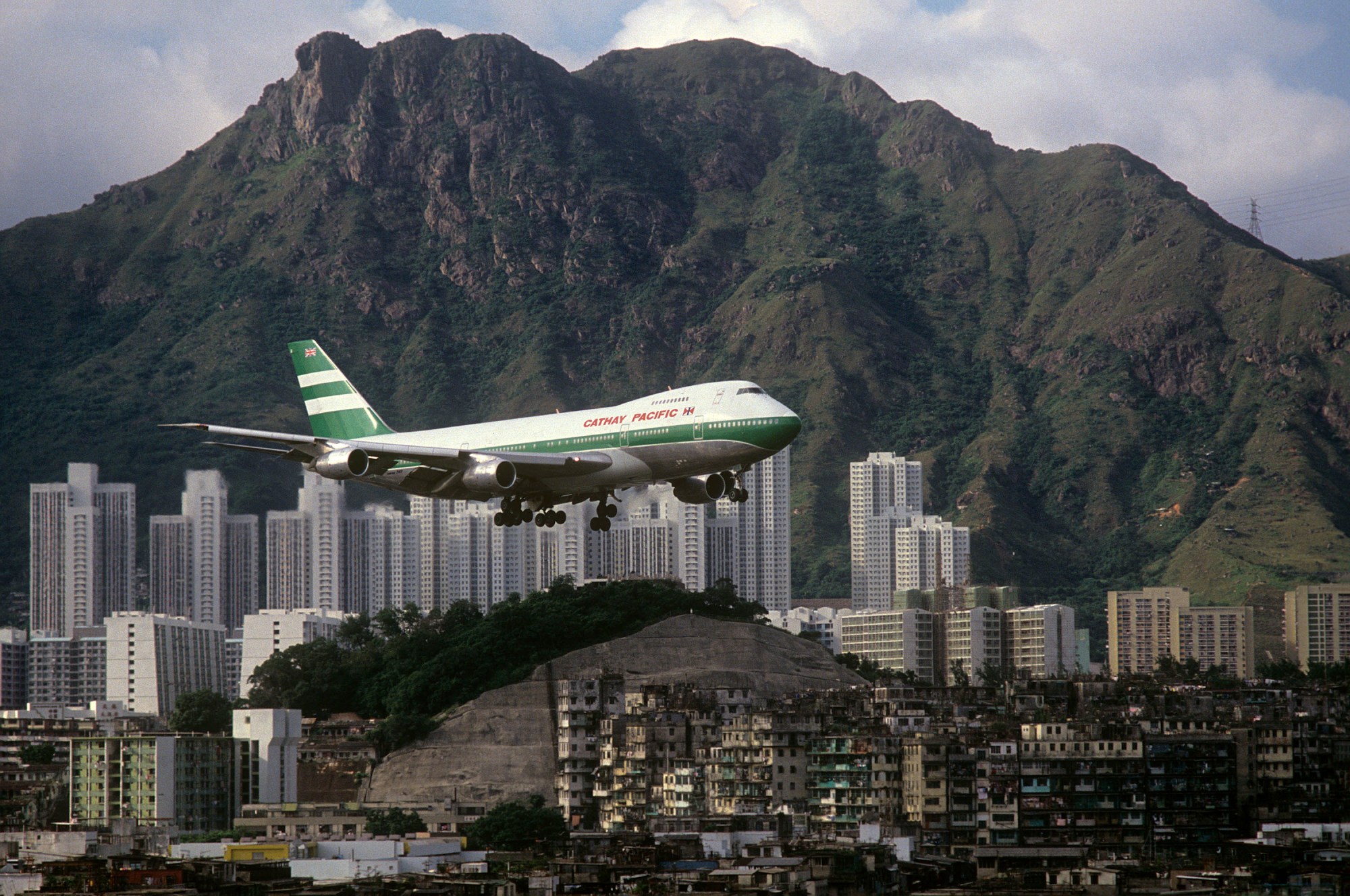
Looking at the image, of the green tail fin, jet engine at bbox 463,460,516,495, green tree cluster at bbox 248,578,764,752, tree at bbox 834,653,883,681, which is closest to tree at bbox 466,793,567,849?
green tree cluster at bbox 248,578,764,752

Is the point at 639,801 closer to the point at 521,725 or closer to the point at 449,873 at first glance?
the point at 521,725

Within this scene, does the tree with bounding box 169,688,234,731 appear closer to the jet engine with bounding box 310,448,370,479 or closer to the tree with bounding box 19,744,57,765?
the tree with bounding box 19,744,57,765

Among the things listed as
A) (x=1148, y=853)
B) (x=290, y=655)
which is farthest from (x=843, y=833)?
(x=290, y=655)

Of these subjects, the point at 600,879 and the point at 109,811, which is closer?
the point at 600,879

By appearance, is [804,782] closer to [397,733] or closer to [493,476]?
[397,733]

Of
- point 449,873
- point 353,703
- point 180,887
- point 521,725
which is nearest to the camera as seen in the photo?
point 180,887

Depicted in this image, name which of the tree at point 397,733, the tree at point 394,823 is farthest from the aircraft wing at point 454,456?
the tree at point 397,733

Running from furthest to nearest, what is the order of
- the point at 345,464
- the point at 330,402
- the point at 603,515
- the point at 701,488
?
the point at 330,402 → the point at 603,515 → the point at 701,488 → the point at 345,464

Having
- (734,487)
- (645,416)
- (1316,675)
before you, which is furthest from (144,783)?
(1316,675)
